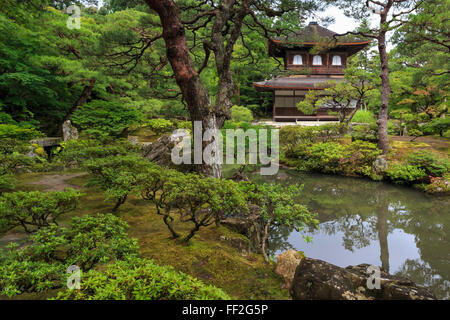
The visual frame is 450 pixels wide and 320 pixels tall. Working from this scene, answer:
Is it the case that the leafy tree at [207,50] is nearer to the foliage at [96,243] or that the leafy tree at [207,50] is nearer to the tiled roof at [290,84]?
the foliage at [96,243]

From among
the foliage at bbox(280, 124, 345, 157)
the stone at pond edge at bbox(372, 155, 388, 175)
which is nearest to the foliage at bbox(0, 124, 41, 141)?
the foliage at bbox(280, 124, 345, 157)

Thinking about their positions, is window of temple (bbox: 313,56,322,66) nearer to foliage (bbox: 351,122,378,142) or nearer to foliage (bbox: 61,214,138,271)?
foliage (bbox: 351,122,378,142)

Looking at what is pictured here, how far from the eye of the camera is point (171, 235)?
3432mm

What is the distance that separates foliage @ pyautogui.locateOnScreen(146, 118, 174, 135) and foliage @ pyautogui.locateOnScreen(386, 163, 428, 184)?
32.1 ft

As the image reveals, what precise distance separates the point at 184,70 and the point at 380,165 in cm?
819

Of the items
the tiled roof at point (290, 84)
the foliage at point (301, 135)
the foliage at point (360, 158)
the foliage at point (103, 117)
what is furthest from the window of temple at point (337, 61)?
the foliage at point (103, 117)

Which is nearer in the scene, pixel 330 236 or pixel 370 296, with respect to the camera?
pixel 370 296

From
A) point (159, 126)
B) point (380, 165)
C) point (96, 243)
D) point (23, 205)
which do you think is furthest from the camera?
point (159, 126)

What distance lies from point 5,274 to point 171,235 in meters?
1.95

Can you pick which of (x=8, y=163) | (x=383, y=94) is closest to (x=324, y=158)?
(x=383, y=94)

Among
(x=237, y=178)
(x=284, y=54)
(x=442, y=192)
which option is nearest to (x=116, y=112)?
(x=237, y=178)

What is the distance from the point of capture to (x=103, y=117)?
8.18 meters

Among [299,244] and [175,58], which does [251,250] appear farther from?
[175,58]

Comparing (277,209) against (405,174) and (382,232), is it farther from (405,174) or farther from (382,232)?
(405,174)
